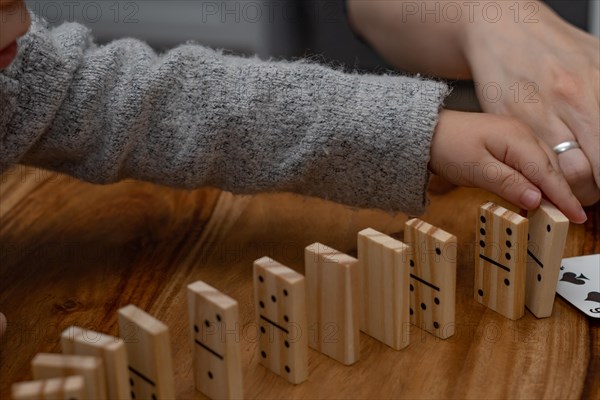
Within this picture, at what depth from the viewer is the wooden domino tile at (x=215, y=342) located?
22.9 inches

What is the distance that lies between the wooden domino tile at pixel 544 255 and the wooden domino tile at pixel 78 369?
→ 384mm

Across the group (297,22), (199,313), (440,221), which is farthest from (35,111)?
(297,22)

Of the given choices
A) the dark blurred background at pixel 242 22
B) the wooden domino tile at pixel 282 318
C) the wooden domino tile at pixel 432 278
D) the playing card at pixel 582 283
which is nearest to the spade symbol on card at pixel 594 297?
the playing card at pixel 582 283

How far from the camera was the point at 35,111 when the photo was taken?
78cm

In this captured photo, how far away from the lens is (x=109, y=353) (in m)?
0.54

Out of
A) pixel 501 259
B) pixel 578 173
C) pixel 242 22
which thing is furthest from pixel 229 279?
pixel 242 22

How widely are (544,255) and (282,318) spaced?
9.6 inches

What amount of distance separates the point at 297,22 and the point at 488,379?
1367 millimetres

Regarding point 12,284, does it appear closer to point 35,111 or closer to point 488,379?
point 35,111

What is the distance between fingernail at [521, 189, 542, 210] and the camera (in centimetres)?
75

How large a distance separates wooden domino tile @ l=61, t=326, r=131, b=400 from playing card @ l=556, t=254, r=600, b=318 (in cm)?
40

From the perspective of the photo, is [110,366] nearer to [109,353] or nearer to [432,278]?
[109,353]

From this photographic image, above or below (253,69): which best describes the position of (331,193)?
below

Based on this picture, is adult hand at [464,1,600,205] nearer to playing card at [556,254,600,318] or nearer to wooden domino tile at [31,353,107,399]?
playing card at [556,254,600,318]
